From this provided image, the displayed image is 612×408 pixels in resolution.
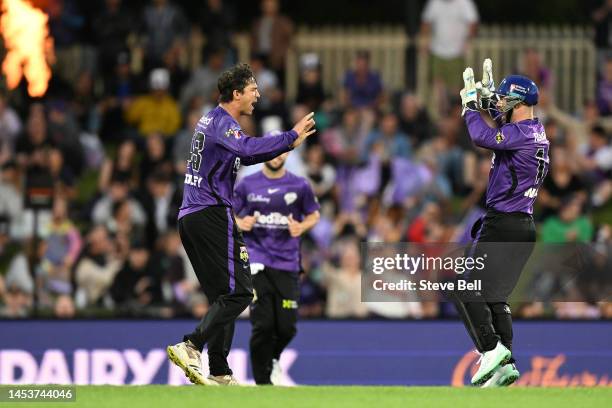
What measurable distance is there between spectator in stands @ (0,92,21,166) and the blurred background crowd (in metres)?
0.03

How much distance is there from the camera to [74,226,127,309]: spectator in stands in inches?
642

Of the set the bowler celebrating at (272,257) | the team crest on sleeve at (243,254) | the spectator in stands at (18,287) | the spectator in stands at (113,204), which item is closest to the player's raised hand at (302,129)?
the team crest on sleeve at (243,254)

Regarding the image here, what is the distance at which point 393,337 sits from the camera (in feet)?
48.9

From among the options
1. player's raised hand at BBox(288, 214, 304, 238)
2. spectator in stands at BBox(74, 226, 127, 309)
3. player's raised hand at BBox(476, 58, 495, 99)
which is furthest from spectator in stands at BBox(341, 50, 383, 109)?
player's raised hand at BBox(476, 58, 495, 99)

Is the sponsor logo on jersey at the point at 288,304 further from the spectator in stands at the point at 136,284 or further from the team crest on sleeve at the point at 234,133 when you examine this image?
the spectator in stands at the point at 136,284

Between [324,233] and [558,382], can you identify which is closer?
[558,382]

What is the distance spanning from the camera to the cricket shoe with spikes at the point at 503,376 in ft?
35.7

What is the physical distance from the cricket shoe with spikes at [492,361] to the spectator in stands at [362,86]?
8.94 metres

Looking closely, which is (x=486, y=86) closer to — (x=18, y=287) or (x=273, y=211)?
(x=273, y=211)

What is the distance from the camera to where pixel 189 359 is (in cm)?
1052

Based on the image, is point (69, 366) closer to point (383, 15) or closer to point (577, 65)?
point (577, 65)

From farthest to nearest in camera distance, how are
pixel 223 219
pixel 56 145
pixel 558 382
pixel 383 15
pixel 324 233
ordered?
pixel 383 15
pixel 56 145
pixel 324 233
pixel 558 382
pixel 223 219

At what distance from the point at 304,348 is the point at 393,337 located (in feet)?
3.08

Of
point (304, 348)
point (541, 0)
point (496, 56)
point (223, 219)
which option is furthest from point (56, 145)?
point (541, 0)
